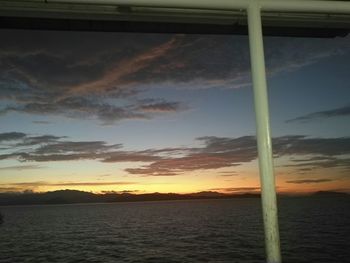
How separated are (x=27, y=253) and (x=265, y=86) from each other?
47283mm

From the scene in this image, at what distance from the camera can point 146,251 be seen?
4216 cm

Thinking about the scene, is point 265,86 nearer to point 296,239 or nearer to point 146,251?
point 146,251

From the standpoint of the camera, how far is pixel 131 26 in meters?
3.31

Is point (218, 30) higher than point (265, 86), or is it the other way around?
point (218, 30)

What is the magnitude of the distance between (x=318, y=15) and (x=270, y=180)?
1326 millimetres

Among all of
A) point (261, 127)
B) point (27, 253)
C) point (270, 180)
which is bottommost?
point (27, 253)

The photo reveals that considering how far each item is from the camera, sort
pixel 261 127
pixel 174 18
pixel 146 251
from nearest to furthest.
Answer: pixel 261 127 < pixel 174 18 < pixel 146 251

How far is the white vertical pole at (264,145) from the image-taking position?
8.21 ft

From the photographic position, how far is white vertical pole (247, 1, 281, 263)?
2504mm

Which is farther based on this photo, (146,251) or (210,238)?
(210,238)

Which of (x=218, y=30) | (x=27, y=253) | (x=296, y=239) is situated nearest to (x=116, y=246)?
(x=27, y=253)

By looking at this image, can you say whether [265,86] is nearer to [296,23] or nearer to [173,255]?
[296,23]

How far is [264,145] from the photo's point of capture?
98.4 inches

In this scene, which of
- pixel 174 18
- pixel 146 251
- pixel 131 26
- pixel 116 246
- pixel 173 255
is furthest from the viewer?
pixel 116 246
